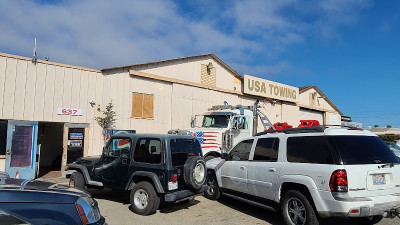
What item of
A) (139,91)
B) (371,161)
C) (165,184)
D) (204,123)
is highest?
(139,91)

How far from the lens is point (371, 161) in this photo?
5152mm

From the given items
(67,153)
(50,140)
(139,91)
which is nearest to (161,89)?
(139,91)

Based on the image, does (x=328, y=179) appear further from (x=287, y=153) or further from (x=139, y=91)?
(x=139, y=91)

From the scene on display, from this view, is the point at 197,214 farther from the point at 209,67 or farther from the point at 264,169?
the point at 209,67

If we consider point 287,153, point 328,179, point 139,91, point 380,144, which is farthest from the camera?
point 139,91

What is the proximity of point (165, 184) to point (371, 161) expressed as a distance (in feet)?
13.3

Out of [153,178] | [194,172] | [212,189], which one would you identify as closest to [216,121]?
[212,189]

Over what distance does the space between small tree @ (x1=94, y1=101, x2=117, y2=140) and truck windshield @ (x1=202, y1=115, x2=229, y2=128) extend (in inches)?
161

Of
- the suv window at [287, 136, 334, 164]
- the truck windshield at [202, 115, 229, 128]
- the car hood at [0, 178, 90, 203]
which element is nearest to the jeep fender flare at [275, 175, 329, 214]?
the suv window at [287, 136, 334, 164]

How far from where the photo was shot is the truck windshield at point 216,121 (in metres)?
12.4

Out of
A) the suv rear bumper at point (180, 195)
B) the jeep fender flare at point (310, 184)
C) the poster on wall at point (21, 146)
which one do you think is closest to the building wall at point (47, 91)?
the poster on wall at point (21, 146)

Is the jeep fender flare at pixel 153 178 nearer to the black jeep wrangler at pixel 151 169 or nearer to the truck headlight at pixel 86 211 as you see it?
the black jeep wrangler at pixel 151 169

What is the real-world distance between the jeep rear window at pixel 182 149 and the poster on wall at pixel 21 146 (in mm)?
7161

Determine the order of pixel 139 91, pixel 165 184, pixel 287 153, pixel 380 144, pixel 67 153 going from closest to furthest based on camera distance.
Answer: pixel 380 144, pixel 287 153, pixel 165 184, pixel 67 153, pixel 139 91
